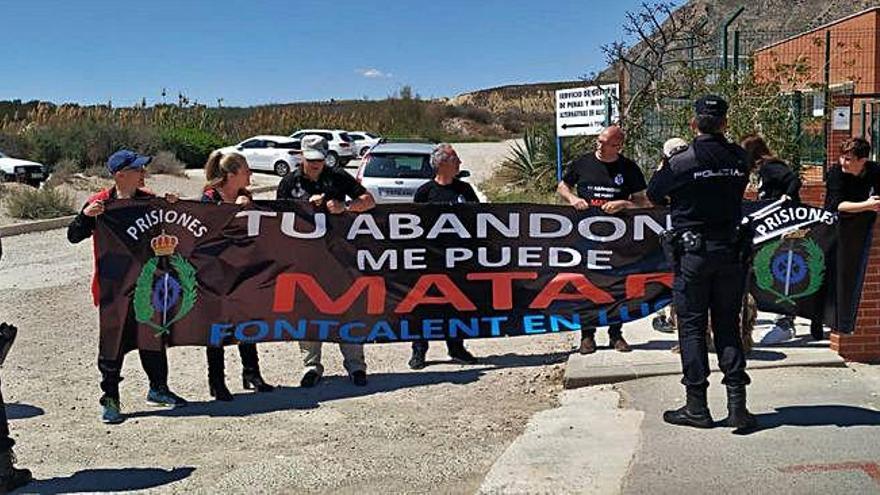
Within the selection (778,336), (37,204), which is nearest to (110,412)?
(778,336)

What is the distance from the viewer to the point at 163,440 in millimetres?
6559

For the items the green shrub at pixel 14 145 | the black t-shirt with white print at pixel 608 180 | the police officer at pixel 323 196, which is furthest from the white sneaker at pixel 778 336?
the green shrub at pixel 14 145

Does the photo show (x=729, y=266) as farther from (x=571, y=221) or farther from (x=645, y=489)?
(x=571, y=221)

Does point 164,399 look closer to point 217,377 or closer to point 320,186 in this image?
point 217,377

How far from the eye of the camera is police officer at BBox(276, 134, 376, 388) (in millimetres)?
7742

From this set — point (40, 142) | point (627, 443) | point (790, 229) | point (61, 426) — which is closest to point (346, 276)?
point (61, 426)

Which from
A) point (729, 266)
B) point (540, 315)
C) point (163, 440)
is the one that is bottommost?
point (163, 440)

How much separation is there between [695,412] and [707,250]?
991 millimetres

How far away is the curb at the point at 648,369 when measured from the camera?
7.20 meters

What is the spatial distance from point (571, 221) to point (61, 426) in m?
4.11

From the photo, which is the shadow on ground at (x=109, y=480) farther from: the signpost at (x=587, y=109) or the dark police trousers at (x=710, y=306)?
the signpost at (x=587, y=109)

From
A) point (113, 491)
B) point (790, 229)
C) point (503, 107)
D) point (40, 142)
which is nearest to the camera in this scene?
point (113, 491)

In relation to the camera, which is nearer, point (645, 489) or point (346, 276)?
point (645, 489)

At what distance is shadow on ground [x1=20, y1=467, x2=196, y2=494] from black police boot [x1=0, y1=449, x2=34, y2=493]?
0.06 m
